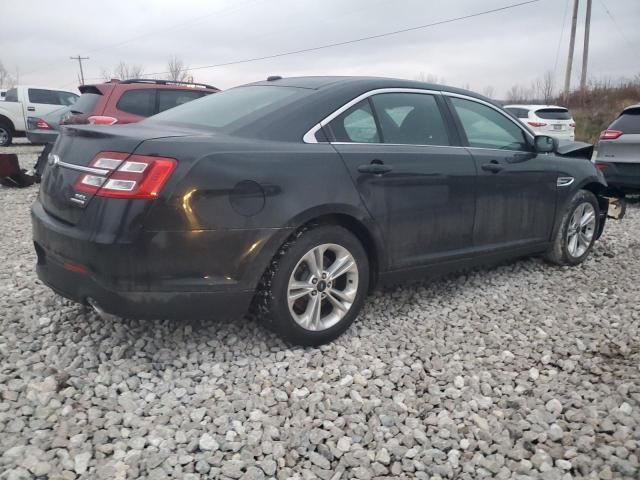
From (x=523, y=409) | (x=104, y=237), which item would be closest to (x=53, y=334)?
(x=104, y=237)

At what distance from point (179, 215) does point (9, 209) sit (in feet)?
18.4

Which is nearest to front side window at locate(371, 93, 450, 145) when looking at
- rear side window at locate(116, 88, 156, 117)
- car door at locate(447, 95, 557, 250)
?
car door at locate(447, 95, 557, 250)

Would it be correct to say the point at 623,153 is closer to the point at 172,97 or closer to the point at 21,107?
the point at 172,97

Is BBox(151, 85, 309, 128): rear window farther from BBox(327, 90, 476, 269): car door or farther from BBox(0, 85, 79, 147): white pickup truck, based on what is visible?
BBox(0, 85, 79, 147): white pickup truck

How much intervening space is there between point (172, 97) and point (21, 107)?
9154 mm

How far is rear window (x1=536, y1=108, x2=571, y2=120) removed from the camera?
49.7 ft

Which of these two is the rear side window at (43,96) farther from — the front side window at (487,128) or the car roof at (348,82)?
the front side window at (487,128)

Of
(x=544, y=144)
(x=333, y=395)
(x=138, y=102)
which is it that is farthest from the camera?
(x=138, y=102)

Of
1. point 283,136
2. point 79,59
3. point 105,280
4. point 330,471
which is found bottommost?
point 330,471

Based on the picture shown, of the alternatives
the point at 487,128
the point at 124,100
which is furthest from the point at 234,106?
the point at 124,100

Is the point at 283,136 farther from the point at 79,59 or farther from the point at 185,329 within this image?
the point at 79,59

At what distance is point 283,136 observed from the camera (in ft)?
9.39

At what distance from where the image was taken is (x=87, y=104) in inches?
321

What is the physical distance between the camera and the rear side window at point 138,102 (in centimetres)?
820
